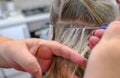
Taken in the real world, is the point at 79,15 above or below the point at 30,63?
above

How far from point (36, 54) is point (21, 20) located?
5.74ft

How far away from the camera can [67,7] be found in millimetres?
697

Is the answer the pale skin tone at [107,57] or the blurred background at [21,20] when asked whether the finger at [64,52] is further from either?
the blurred background at [21,20]

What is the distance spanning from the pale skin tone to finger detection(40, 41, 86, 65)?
0.49 feet

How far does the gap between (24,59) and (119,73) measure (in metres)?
0.38

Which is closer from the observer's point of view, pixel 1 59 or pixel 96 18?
pixel 96 18

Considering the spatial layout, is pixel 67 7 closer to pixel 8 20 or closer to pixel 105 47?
pixel 105 47

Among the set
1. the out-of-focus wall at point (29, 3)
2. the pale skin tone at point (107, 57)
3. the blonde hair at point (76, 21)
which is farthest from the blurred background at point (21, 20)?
the pale skin tone at point (107, 57)

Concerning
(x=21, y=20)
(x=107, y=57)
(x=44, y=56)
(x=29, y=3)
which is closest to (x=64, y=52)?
(x=44, y=56)

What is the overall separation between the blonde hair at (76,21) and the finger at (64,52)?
0.03m

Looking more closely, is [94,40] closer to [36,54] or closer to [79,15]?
[79,15]

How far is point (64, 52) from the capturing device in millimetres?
674

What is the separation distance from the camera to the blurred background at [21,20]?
240cm

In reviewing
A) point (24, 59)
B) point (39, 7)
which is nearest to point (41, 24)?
point (39, 7)
